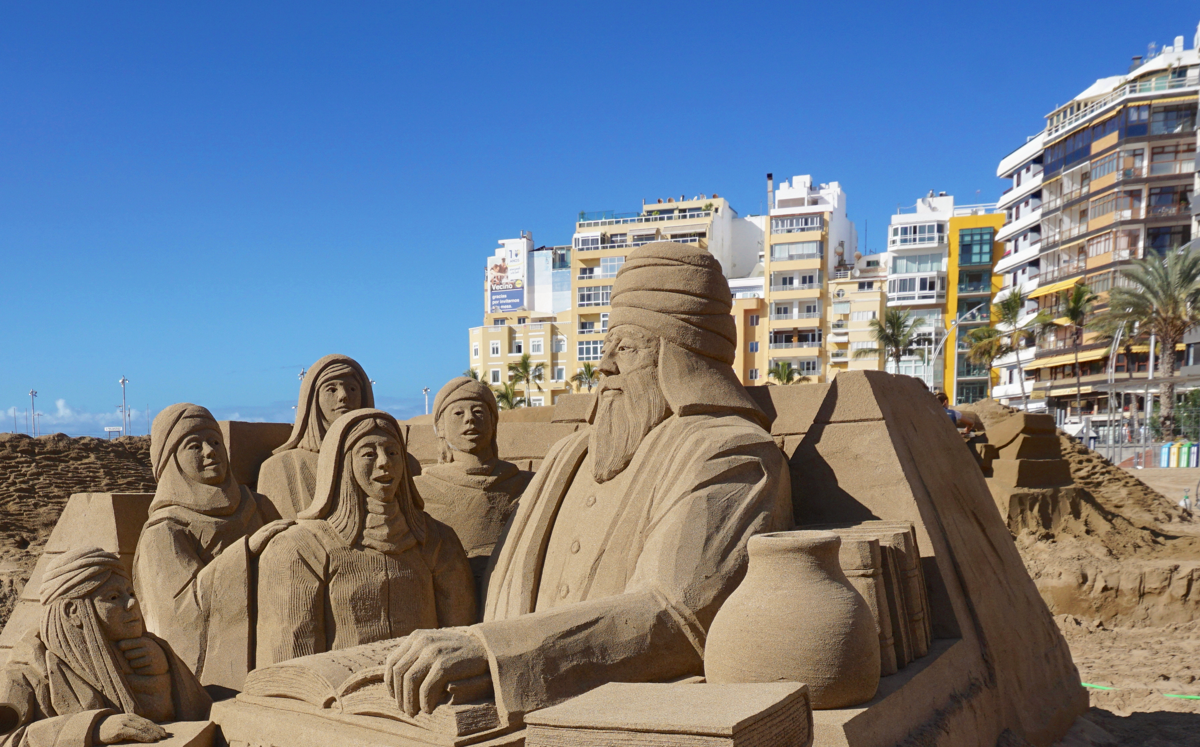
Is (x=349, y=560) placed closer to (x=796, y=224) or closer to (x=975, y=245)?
(x=796, y=224)

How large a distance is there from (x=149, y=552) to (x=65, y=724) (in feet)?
3.78

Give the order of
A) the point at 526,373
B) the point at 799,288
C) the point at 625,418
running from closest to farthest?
the point at 625,418
the point at 799,288
the point at 526,373

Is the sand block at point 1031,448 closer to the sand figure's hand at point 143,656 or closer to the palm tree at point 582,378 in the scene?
the sand figure's hand at point 143,656

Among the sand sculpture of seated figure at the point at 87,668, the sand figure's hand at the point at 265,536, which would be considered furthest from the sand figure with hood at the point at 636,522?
the sand sculpture of seated figure at the point at 87,668

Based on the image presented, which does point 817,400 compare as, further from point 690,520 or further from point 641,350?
point 690,520

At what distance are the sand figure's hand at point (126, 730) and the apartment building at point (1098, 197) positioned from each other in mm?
35601

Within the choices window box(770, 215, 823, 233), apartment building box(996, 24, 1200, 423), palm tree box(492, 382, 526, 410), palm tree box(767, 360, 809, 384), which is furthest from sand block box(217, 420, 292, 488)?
window box(770, 215, 823, 233)

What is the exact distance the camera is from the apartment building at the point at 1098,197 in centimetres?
3753

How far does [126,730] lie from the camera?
11.9ft

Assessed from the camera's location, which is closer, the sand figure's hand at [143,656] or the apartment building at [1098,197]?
the sand figure's hand at [143,656]

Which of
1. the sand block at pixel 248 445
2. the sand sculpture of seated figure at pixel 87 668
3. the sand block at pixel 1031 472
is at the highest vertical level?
the sand block at pixel 248 445

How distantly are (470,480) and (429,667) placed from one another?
2.08 metres

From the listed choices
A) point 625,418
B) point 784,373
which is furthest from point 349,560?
point 784,373

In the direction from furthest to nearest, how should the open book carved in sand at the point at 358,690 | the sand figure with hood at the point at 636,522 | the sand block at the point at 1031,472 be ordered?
the sand block at the point at 1031,472
the sand figure with hood at the point at 636,522
the open book carved in sand at the point at 358,690
